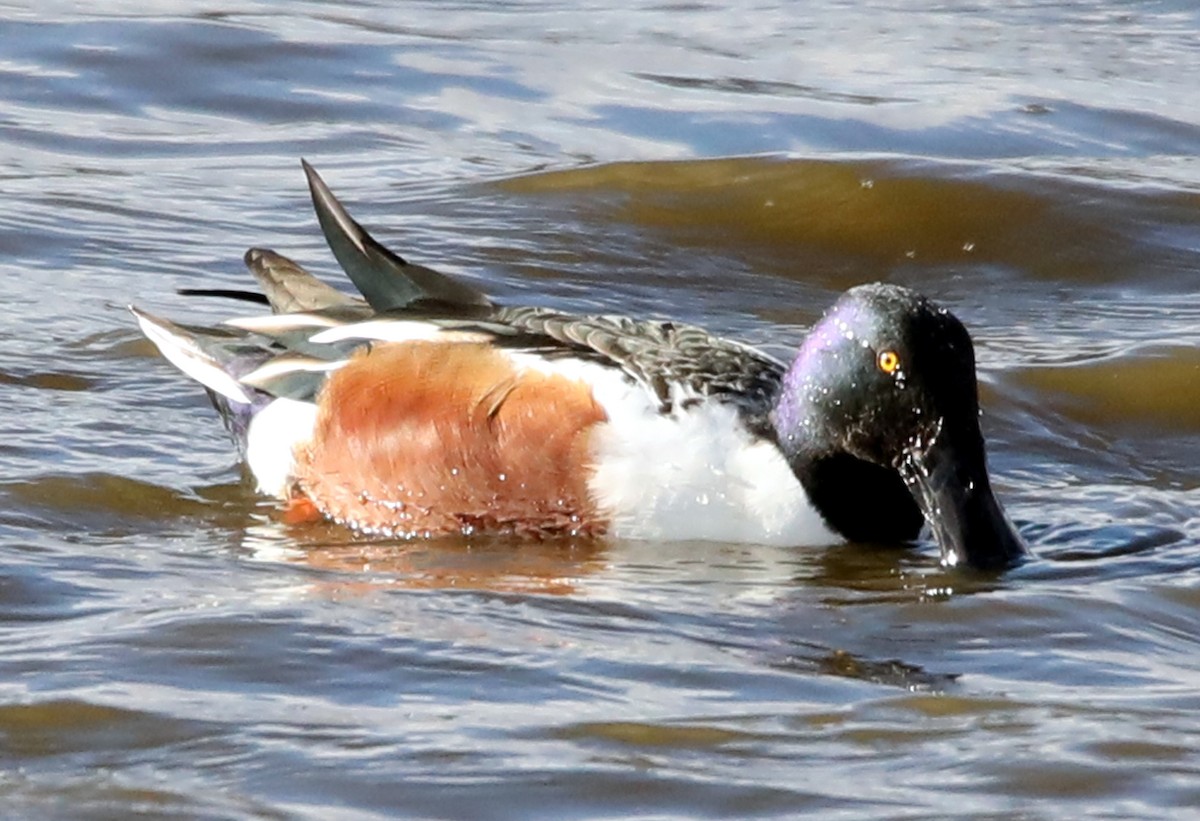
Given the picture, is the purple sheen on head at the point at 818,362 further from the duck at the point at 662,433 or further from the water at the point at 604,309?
the water at the point at 604,309

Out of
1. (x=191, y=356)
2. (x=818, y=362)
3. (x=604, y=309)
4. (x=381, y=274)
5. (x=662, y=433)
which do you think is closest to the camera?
(x=662, y=433)

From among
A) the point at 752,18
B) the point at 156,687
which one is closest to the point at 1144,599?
the point at 156,687

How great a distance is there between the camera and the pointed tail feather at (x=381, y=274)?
6.66m

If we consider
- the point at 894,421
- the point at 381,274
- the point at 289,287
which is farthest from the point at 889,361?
the point at 289,287

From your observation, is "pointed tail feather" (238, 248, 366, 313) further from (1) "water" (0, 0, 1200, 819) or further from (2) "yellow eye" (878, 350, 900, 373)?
(2) "yellow eye" (878, 350, 900, 373)

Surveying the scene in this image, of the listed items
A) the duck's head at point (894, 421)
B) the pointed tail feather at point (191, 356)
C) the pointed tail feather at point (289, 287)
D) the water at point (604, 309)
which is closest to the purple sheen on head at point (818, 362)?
the duck's head at point (894, 421)

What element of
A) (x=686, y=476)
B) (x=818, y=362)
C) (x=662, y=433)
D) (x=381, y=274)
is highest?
(x=381, y=274)

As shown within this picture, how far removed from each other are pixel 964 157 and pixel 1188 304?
6.24 ft

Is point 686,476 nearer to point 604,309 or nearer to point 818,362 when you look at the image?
point 818,362

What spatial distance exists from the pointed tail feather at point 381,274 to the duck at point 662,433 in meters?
0.06

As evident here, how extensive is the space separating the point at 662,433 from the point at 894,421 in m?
0.57

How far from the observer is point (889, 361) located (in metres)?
6.14

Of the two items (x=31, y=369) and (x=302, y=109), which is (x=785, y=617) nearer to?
(x=31, y=369)

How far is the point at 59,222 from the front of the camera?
28.8 ft
